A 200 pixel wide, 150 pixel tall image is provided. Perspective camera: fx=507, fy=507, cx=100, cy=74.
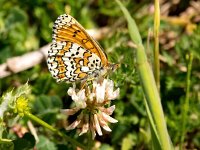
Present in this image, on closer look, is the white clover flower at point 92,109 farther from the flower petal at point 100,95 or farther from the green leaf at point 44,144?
the green leaf at point 44,144

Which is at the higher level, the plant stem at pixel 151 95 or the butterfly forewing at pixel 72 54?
the butterfly forewing at pixel 72 54

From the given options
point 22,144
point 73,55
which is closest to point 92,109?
point 73,55

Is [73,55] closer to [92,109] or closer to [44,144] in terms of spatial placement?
[92,109]

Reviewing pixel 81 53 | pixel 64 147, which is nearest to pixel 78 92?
pixel 81 53

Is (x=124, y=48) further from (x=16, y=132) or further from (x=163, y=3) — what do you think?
(x=163, y=3)

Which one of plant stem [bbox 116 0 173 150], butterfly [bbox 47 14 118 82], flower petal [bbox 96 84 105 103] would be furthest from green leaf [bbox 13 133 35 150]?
plant stem [bbox 116 0 173 150]

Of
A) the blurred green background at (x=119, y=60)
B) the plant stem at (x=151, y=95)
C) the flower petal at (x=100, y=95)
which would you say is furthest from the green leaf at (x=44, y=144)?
the plant stem at (x=151, y=95)

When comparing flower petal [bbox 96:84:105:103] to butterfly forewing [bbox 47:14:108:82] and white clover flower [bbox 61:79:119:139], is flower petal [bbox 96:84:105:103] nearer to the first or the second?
white clover flower [bbox 61:79:119:139]

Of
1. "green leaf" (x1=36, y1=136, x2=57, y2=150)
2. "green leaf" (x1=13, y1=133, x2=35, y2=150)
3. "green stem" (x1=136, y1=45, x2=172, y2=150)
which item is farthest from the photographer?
"green leaf" (x1=36, y1=136, x2=57, y2=150)
